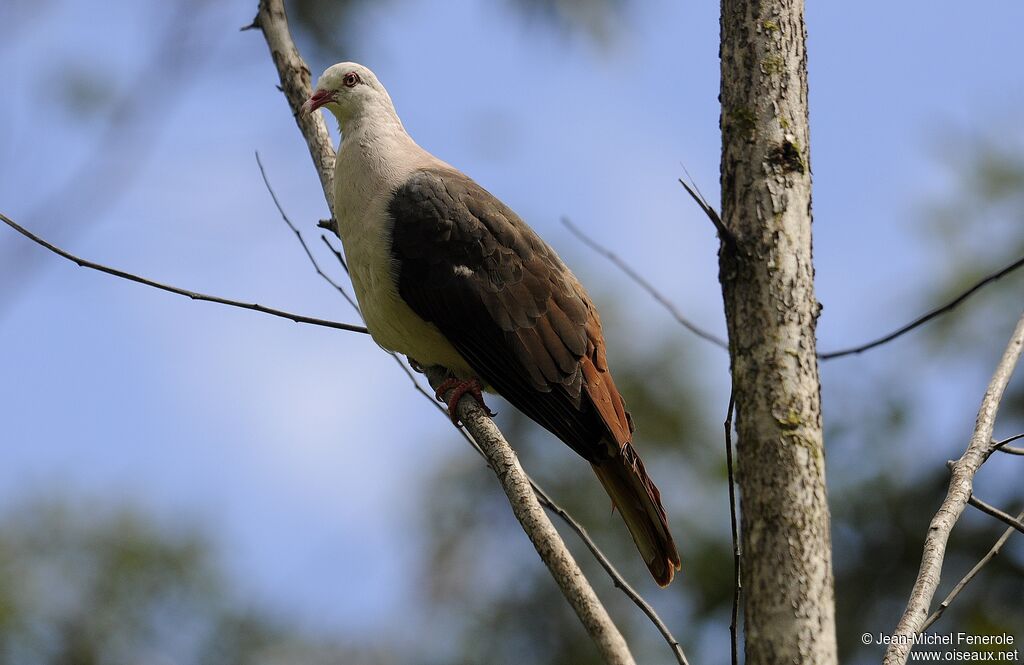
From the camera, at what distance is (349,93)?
4.56 meters

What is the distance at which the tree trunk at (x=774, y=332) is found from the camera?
2.21 m

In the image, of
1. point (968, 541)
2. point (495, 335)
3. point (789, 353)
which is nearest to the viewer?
point (789, 353)

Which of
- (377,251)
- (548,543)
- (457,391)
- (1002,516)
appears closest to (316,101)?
(377,251)

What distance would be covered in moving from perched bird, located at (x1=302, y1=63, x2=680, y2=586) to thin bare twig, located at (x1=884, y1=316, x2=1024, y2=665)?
1.15 m

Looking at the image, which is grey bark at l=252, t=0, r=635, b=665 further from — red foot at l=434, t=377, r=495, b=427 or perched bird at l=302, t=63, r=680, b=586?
perched bird at l=302, t=63, r=680, b=586

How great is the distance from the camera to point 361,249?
401cm

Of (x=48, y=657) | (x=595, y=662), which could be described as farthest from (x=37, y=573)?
(x=595, y=662)

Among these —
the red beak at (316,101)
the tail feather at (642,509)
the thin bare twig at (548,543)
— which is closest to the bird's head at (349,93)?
the red beak at (316,101)

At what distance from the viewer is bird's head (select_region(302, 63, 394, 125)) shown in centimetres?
452

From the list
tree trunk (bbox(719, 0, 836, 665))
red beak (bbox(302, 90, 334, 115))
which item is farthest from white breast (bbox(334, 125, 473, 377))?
tree trunk (bbox(719, 0, 836, 665))

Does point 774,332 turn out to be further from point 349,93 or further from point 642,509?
point 349,93

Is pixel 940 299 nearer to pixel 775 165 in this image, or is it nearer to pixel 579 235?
pixel 579 235

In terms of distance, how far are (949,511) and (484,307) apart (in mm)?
1800

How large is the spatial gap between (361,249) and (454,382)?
1.96ft
